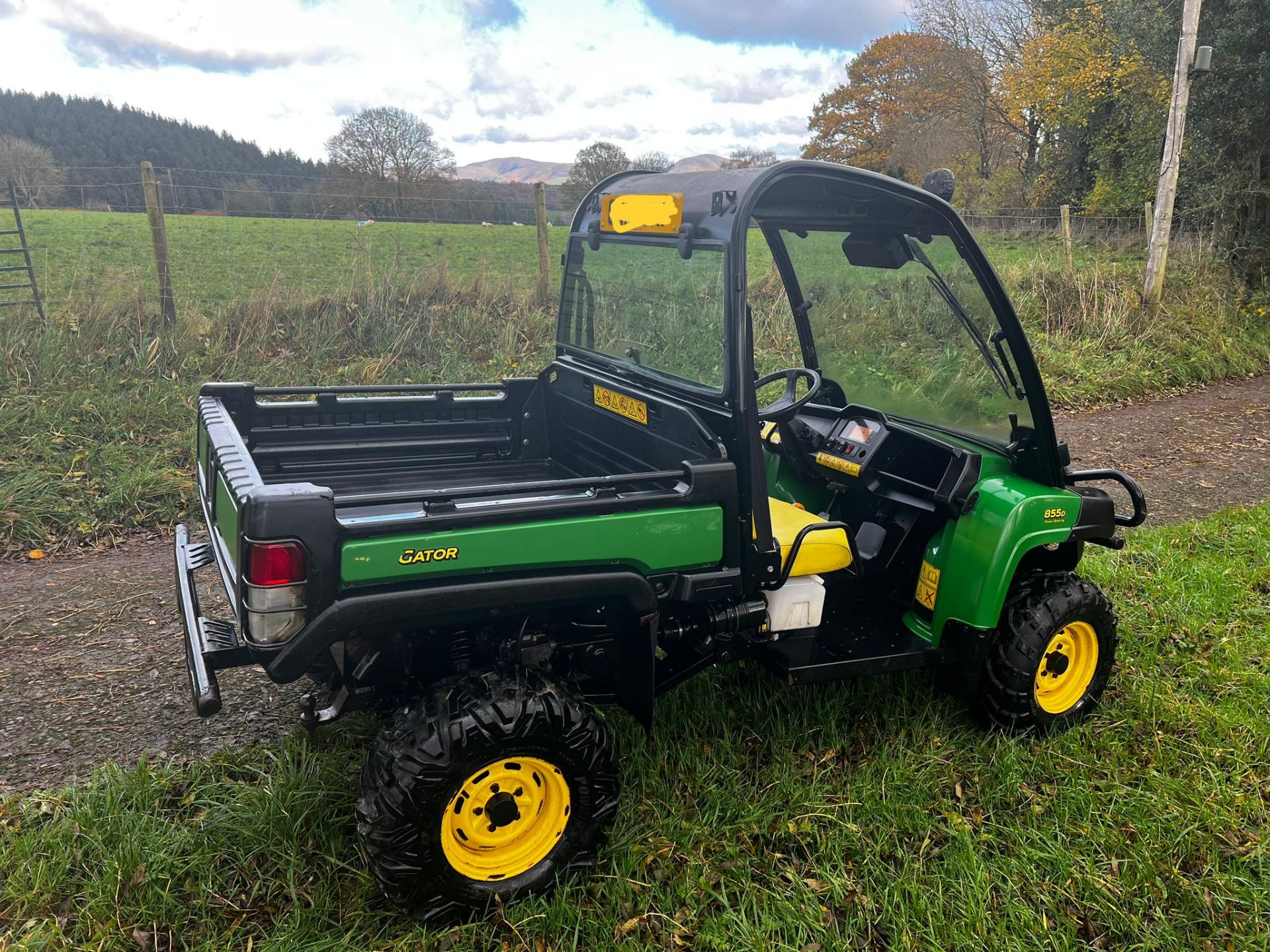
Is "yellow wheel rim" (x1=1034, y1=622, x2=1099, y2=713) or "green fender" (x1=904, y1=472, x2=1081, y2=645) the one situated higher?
"green fender" (x1=904, y1=472, x2=1081, y2=645)

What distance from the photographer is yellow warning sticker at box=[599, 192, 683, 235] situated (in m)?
2.80

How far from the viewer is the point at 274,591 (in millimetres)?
2117

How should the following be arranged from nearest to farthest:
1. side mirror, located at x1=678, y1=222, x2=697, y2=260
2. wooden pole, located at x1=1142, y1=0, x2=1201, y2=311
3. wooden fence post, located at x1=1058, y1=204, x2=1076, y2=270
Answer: side mirror, located at x1=678, y1=222, x2=697, y2=260, wooden pole, located at x1=1142, y1=0, x2=1201, y2=311, wooden fence post, located at x1=1058, y1=204, x2=1076, y2=270

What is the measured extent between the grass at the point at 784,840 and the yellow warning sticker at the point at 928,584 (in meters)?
0.42

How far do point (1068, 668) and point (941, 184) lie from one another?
185 centimetres

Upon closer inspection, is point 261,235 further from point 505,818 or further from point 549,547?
point 505,818

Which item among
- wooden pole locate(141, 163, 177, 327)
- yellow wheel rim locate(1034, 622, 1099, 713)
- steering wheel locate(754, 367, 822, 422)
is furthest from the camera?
wooden pole locate(141, 163, 177, 327)

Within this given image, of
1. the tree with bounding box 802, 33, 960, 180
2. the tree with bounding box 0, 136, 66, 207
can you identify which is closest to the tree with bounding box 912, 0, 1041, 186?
the tree with bounding box 802, 33, 960, 180

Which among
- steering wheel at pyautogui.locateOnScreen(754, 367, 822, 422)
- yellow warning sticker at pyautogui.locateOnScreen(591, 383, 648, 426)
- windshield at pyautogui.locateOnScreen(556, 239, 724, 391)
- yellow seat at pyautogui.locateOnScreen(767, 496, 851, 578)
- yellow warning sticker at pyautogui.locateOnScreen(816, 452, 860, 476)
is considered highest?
windshield at pyautogui.locateOnScreen(556, 239, 724, 391)

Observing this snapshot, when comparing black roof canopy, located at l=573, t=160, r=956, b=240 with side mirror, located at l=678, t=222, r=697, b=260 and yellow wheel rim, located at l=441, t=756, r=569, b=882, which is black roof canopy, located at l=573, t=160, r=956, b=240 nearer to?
side mirror, located at l=678, t=222, r=697, b=260

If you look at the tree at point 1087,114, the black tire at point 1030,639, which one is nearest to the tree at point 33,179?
the black tire at point 1030,639

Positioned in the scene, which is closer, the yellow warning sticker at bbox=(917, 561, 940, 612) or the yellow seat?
the yellow seat

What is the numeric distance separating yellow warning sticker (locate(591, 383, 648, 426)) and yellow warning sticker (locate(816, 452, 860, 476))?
86 centimetres

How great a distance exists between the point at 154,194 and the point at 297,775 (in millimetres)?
7064
